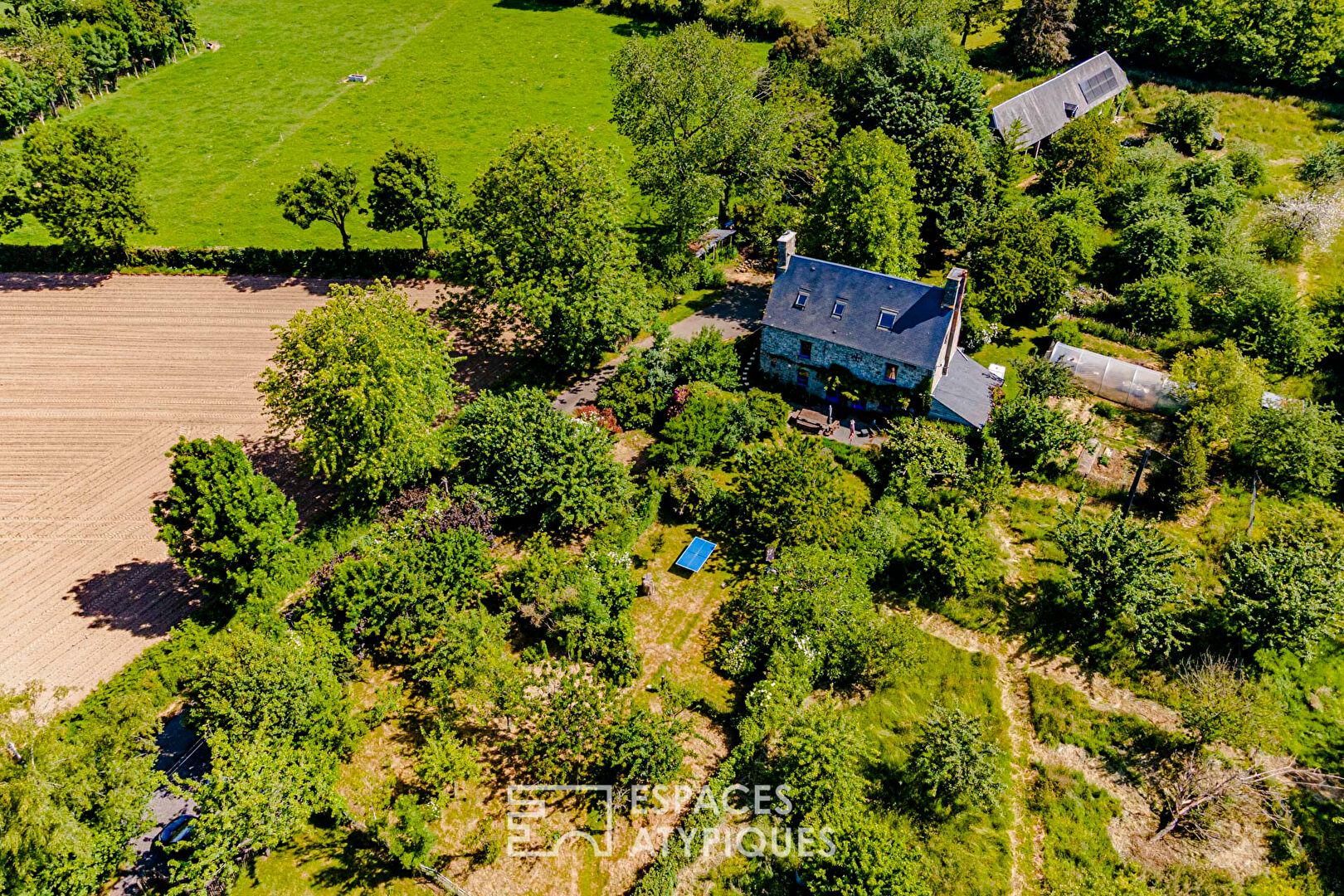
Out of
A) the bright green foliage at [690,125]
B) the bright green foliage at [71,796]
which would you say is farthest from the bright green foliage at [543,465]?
the bright green foliage at [690,125]

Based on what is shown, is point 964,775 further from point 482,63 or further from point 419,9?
point 419,9

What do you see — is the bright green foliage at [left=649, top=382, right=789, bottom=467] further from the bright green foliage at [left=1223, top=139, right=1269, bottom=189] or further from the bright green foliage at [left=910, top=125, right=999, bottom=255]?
the bright green foliage at [left=1223, top=139, right=1269, bottom=189]

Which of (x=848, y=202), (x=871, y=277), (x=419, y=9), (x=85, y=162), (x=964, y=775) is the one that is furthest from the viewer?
(x=419, y=9)

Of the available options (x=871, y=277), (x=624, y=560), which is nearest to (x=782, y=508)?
(x=624, y=560)

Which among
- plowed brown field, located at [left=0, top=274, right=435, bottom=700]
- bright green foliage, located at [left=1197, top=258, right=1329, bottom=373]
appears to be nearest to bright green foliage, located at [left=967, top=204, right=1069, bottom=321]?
Answer: bright green foliage, located at [left=1197, top=258, right=1329, bottom=373]

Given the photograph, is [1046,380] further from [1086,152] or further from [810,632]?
[1086,152]
